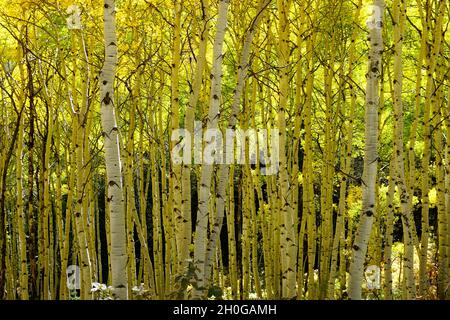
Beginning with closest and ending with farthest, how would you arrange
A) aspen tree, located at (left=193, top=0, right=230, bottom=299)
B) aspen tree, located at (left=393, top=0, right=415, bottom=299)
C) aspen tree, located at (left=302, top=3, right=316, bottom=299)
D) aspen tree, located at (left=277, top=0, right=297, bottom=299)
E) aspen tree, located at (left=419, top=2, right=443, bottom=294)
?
aspen tree, located at (left=193, top=0, right=230, bottom=299) < aspen tree, located at (left=393, top=0, right=415, bottom=299) < aspen tree, located at (left=277, top=0, right=297, bottom=299) < aspen tree, located at (left=419, top=2, right=443, bottom=294) < aspen tree, located at (left=302, top=3, right=316, bottom=299)

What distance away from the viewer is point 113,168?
433 cm

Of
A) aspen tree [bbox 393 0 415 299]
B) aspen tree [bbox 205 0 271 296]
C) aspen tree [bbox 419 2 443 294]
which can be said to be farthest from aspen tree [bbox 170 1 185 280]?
aspen tree [bbox 419 2 443 294]

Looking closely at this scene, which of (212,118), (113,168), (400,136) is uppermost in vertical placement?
(212,118)

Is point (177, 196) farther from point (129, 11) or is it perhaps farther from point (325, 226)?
point (325, 226)

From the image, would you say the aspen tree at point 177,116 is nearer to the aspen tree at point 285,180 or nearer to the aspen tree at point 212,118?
the aspen tree at point 212,118

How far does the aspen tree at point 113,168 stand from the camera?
427 cm

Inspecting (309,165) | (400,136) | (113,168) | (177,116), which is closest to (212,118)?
(113,168)

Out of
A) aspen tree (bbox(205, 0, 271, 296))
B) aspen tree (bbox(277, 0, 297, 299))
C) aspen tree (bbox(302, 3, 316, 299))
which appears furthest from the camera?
aspen tree (bbox(302, 3, 316, 299))

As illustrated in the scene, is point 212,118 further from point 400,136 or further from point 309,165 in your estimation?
point 309,165

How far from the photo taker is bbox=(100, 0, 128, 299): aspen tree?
4.27m

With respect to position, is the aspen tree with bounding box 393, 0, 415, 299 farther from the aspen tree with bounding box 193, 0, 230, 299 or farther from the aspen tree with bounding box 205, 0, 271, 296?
the aspen tree with bounding box 193, 0, 230, 299

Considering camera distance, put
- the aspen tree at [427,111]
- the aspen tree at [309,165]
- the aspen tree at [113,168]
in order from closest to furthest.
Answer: the aspen tree at [113,168] < the aspen tree at [427,111] < the aspen tree at [309,165]

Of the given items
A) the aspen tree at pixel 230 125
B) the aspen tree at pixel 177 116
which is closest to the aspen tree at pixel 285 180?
the aspen tree at pixel 230 125

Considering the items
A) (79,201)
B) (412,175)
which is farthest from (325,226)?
(79,201)
